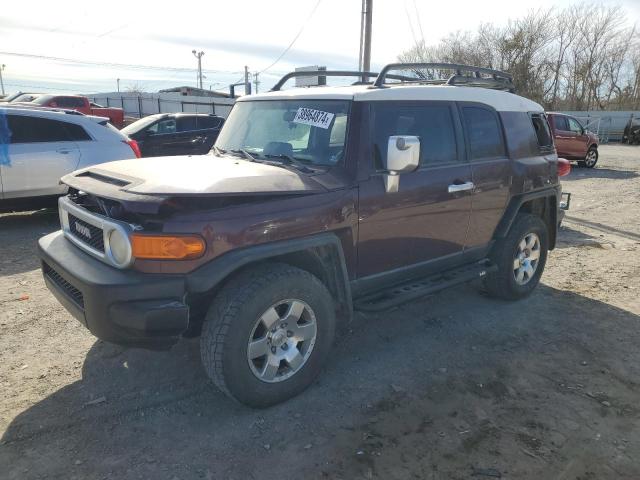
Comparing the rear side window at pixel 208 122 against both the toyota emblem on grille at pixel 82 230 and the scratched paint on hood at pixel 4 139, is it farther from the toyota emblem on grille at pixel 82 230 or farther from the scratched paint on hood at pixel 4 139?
the toyota emblem on grille at pixel 82 230

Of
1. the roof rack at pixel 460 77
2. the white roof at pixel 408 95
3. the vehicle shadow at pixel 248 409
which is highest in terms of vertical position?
the roof rack at pixel 460 77

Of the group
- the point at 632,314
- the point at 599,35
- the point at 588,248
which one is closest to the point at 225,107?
the point at 588,248

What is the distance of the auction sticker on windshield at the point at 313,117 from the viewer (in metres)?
3.54

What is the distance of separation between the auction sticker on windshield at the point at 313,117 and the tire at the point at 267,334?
3.68ft

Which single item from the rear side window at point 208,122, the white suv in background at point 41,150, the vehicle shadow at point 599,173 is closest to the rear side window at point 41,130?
the white suv in background at point 41,150

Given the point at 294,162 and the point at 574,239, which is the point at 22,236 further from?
the point at 574,239

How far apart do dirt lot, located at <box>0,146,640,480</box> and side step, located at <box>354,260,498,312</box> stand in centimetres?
48

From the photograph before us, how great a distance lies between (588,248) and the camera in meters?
7.08

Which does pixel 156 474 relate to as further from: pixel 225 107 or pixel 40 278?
pixel 225 107

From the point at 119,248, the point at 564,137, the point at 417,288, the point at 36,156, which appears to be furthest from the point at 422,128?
the point at 564,137

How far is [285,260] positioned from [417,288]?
1229 millimetres

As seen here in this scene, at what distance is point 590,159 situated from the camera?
17547 mm

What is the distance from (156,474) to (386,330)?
232 centimetres

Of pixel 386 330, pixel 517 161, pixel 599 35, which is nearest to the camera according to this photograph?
pixel 386 330
